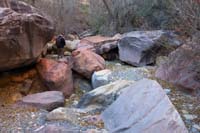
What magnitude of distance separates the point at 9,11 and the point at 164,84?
2.45 m

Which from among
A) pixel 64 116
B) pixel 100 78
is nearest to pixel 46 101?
pixel 64 116

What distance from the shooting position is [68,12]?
953 cm

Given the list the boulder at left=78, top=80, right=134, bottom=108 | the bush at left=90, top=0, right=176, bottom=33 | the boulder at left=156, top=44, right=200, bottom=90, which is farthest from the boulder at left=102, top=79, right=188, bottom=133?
the bush at left=90, top=0, right=176, bottom=33

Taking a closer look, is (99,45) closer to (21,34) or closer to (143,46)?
(143,46)

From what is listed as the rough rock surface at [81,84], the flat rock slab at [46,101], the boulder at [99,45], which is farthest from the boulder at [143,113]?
the boulder at [99,45]

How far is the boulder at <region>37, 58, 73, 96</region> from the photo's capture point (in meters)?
5.49

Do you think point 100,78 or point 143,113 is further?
point 100,78

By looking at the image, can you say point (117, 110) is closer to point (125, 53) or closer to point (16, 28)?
point (16, 28)

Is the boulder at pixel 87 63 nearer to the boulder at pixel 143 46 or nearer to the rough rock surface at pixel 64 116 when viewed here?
the boulder at pixel 143 46

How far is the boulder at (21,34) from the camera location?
467cm

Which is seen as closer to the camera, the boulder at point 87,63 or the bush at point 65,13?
the boulder at point 87,63

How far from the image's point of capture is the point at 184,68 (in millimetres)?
4332

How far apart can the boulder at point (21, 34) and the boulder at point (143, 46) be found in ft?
5.58

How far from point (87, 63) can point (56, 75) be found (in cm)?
70
